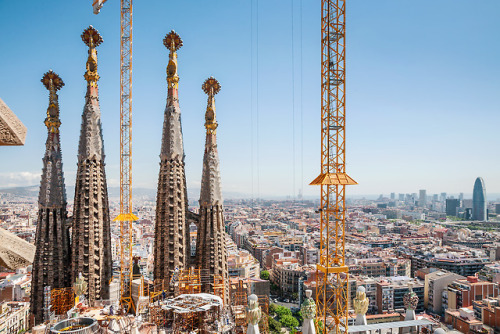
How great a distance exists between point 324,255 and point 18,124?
18.1 m

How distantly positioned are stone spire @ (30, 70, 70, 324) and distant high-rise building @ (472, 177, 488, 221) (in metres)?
102

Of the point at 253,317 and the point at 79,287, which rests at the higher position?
the point at 253,317

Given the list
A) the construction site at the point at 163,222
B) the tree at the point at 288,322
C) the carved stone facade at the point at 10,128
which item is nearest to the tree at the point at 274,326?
the tree at the point at 288,322

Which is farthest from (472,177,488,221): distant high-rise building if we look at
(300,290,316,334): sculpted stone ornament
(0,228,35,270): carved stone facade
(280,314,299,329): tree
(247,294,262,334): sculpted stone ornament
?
(0,228,35,270): carved stone facade

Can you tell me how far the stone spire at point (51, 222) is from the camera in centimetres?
1933

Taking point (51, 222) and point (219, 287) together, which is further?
point (51, 222)

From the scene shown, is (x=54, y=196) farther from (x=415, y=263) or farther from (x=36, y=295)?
(x=415, y=263)

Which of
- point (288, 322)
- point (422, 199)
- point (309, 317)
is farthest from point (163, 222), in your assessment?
point (422, 199)

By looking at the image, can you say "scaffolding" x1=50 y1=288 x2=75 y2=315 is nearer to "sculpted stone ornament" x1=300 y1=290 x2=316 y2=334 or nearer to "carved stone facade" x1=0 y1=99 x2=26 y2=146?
"sculpted stone ornament" x1=300 y1=290 x2=316 y2=334

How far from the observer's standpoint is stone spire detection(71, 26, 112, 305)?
1923 centimetres

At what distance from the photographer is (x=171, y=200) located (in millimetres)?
19938

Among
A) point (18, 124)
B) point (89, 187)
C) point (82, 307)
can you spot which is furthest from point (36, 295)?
point (18, 124)

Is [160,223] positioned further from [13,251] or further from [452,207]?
[452,207]

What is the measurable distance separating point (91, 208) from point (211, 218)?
220 inches
